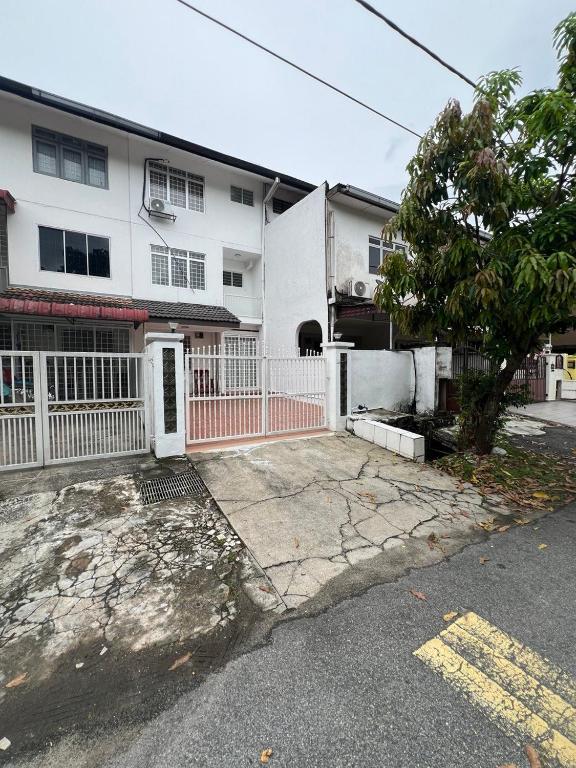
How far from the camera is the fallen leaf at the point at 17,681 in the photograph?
1.86 metres

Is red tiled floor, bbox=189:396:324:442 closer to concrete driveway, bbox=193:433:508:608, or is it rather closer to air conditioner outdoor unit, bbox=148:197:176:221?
concrete driveway, bbox=193:433:508:608

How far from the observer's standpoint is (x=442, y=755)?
1.51 metres

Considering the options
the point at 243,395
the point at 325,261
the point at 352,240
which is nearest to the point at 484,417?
the point at 243,395

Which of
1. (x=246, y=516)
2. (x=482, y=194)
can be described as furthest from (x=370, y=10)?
(x=246, y=516)

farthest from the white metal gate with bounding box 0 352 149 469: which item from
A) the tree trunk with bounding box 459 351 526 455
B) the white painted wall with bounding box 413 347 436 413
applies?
the white painted wall with bounding box 413 347 436 413

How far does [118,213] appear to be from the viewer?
11.7 meters

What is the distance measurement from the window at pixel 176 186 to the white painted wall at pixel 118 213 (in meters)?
0.24

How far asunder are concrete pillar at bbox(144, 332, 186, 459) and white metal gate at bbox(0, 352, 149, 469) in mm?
381

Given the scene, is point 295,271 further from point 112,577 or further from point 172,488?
point 112,577

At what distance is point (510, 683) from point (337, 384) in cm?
592

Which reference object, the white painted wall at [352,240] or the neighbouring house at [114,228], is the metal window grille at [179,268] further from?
the white painted wall at [352,240]

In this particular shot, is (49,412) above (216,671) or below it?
above

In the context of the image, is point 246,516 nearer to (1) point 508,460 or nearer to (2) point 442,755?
(2) point 442,755

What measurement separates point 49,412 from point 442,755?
577 cm
